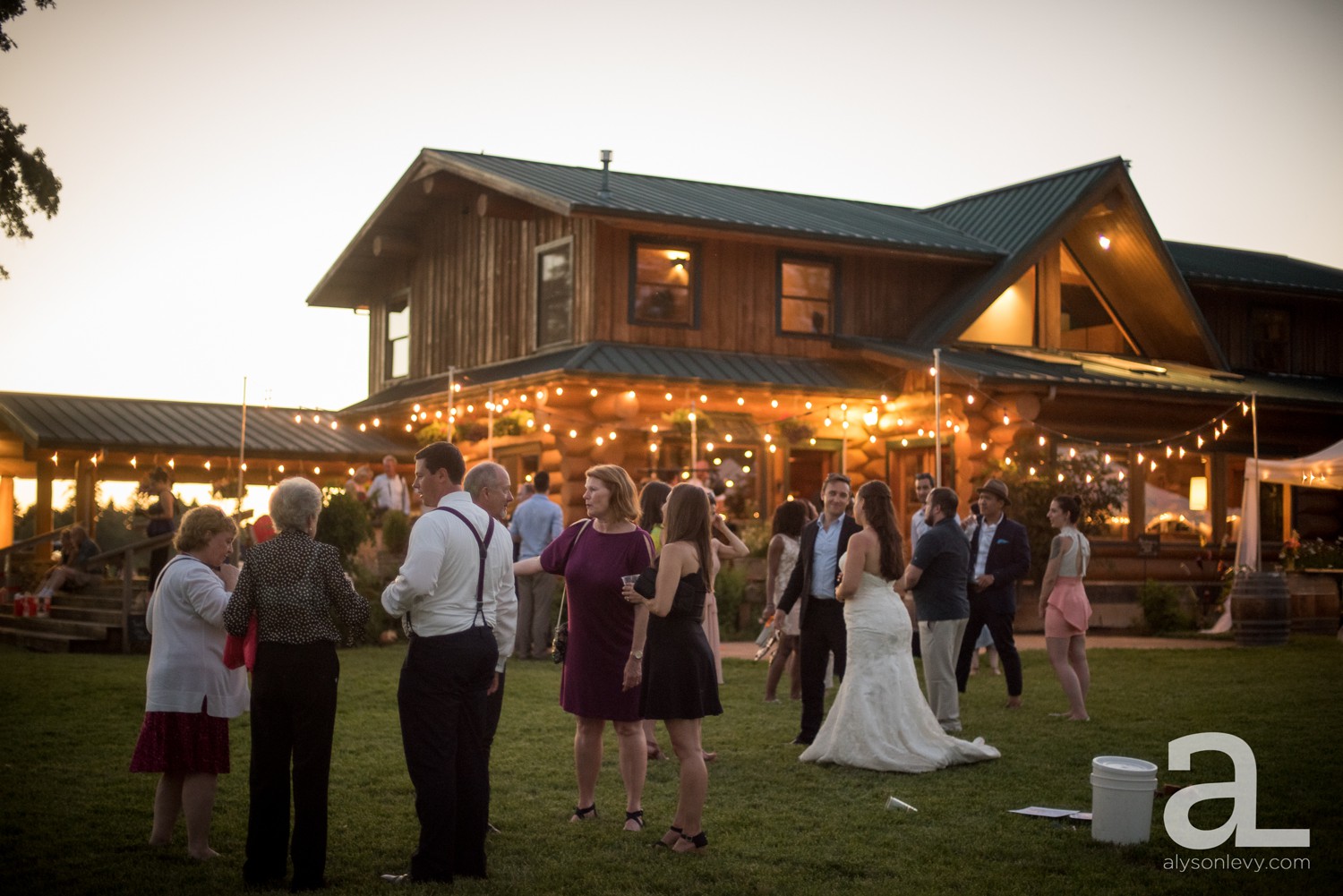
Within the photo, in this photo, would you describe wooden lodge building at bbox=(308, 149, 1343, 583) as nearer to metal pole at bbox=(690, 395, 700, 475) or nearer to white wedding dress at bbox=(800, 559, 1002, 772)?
metal pole at bbox=(690, 395, 700, 475)

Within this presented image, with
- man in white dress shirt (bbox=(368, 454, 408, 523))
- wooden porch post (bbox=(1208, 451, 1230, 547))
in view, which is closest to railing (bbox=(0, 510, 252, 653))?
man in white dress shirt (bbox=(368, 454, 408, 523))

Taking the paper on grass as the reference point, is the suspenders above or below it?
above

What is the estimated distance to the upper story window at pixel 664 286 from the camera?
20391 millimetres

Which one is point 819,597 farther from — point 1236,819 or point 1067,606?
point 1236,819

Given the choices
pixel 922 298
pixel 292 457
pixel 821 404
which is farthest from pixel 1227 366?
pixel 292 457

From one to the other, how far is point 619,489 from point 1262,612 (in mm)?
12488

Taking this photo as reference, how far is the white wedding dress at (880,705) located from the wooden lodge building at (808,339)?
9.36 metres

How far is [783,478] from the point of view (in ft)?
69.8

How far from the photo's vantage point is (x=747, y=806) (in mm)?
7656

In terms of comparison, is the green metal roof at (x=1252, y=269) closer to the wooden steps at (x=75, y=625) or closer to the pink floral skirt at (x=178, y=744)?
the wooden steps at (x=75, y=625)

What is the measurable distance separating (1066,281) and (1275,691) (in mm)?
12973

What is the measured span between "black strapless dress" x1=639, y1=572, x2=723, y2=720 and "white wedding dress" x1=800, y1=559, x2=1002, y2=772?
216 centimetres

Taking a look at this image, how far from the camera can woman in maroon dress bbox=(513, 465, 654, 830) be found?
6973 millimetres

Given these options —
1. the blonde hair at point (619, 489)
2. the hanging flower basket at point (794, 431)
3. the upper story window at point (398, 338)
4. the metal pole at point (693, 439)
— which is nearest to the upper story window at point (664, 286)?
the metal pole at point (693, 439)
